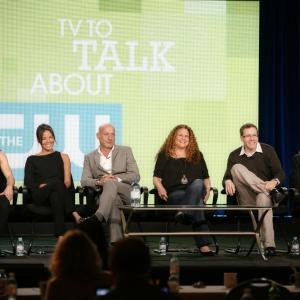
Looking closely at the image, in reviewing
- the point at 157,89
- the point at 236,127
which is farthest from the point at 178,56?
the point at 236,127

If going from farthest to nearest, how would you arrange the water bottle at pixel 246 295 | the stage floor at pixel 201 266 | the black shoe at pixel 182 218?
the black shoe at pixel 182 218, the stage floor at pixel 201 266, the water bottle at pixel 246 295

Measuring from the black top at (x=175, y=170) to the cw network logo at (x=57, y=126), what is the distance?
53.2 inches

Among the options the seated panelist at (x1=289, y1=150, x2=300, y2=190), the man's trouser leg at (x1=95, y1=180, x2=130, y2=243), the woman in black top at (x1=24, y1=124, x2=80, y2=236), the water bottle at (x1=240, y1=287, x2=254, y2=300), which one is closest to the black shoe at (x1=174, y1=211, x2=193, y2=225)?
the man's trouser leg at (x1=95, y1=180, x2=130, y2=243)

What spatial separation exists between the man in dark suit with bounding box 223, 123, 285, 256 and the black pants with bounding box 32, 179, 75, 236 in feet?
3.99

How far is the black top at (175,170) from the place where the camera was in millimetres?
6047

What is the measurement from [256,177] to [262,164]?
11.1 inches

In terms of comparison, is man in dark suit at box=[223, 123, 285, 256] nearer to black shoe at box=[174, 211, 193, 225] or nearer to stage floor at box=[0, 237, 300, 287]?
stage floor at box=[0, 237, 300, 287]

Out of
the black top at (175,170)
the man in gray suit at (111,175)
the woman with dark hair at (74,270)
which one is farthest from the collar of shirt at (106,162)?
the woman with dark hair at (74,270)

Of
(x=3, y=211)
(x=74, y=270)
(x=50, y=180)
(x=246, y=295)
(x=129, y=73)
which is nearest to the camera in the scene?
(x=74, y=270)

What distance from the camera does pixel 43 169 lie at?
241 inches

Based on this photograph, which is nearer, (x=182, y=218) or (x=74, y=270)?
(x=74, y=270)

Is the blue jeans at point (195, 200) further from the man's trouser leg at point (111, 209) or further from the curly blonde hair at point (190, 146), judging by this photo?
the man's trouser leg at point (111, 209)

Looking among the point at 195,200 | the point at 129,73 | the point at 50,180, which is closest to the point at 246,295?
the point at 195,200

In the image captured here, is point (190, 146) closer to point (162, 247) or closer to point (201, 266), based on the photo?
point (162, 247)
